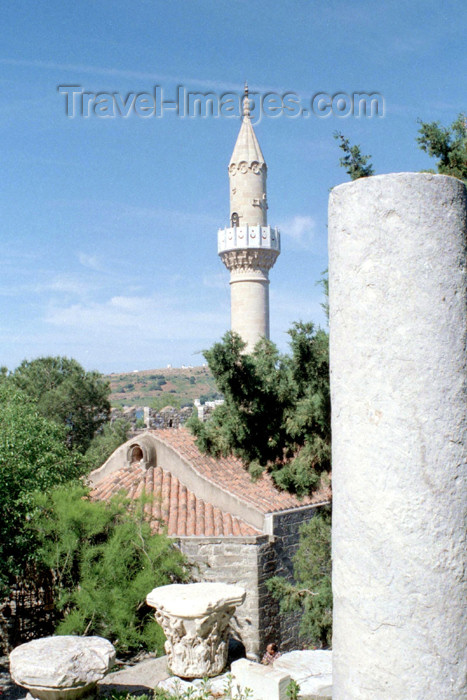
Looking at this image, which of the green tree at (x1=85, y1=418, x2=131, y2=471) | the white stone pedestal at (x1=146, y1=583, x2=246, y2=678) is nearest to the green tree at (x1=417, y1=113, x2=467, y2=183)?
the white stone pedestal at (x1=146, y1=583, x2=246, y2=678)

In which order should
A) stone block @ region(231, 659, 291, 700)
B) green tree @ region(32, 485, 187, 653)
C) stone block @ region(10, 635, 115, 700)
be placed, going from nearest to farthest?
stone block @ region(231, 659, 291, 700) < stone block @ region(10, 635, 115, 700) < green tree @ region(32, 485, 187, 653)

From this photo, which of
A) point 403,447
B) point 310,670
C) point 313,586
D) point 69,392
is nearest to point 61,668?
point 310,670

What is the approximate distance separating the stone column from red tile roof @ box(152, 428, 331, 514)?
30.9 feet

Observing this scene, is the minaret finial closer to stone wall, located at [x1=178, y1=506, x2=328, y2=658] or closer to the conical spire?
the conical spire

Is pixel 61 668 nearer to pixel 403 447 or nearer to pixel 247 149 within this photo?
pixel 403 447

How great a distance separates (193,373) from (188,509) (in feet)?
323

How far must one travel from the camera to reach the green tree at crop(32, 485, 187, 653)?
8242 millimetres

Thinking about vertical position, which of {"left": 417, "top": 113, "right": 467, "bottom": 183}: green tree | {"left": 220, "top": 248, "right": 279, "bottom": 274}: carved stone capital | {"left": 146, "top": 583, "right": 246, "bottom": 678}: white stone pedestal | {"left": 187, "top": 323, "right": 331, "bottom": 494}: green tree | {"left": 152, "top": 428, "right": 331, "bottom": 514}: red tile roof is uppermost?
{"left": 220, "top": 248, "right": 279, "bottom": 274}: carved stone capital

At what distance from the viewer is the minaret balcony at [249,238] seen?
79.1ft

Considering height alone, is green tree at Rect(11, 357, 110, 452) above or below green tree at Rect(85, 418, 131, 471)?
above

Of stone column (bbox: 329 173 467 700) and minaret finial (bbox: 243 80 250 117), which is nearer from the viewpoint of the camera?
stone column (bbox: 329 173 467 700)

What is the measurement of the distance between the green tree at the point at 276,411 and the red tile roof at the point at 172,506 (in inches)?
42.9

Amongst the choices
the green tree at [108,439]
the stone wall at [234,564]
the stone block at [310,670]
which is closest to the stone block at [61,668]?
the stone block at [310,670]

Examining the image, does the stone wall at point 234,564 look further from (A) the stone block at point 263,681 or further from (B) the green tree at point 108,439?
(B) the green tree at point 108,439
